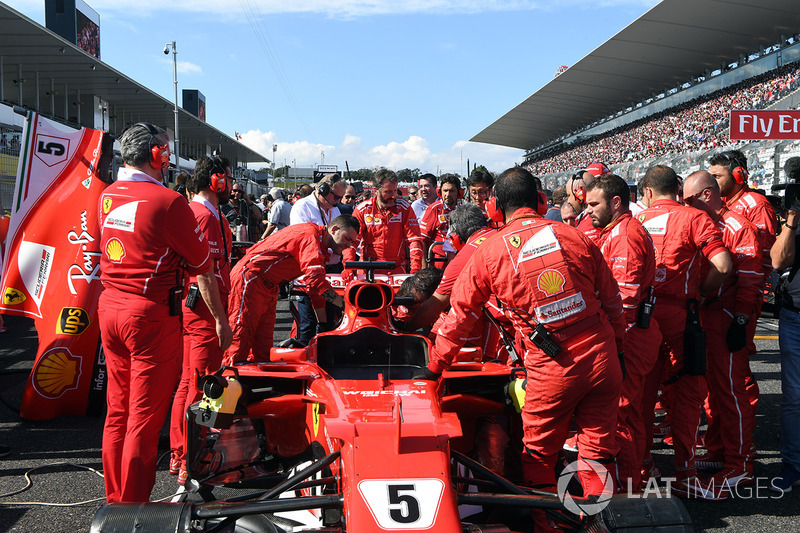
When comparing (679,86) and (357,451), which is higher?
(679,86)

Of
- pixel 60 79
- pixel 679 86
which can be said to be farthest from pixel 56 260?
pixel 679 86

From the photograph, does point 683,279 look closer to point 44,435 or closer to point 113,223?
point 113,223

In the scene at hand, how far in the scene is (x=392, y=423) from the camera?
2.92m

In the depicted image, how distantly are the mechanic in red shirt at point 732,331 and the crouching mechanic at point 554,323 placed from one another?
149 centimetres

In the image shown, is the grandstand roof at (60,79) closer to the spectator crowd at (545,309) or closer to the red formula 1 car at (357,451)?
the spectator crowd at (545,309)

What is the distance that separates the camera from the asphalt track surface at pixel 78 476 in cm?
382

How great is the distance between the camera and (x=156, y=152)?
3721 mm

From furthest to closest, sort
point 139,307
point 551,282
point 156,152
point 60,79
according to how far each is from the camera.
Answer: point 60,79 → point 156,152 → point 139,307 → point 551,282

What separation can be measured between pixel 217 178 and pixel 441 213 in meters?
4.36

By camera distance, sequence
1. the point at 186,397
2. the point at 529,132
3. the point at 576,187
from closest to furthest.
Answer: the point at 186,397 → the point at 576,187 → the point at 529,132

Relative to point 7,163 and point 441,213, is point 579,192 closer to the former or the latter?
point 441,213

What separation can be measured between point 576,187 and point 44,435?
5.16 meters

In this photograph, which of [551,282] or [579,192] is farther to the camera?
[579,192]

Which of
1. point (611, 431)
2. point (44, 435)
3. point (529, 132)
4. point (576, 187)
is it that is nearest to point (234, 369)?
point (611, 431)
